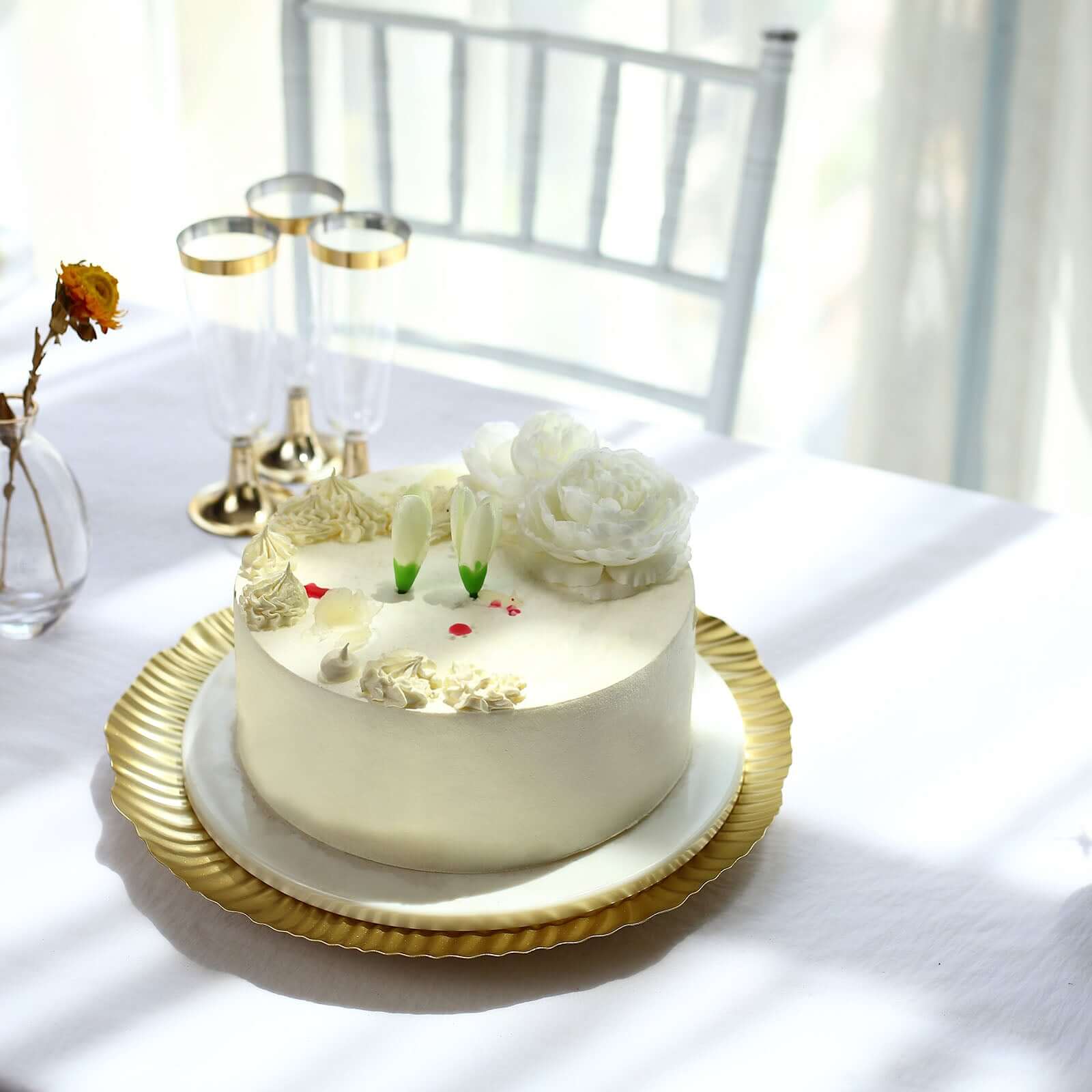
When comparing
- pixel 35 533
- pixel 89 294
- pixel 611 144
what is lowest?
pixel 35 533

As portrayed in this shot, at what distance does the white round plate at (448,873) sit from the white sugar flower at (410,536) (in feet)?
0.59

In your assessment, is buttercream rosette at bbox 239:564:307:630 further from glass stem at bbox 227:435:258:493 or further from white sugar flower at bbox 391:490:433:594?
glass stem at bbox 227:435:258:493

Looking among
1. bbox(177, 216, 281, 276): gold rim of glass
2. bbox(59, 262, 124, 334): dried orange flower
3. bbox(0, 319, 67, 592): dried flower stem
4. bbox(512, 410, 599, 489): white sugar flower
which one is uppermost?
bbox(59, 262, 124, 334): dried orange flower

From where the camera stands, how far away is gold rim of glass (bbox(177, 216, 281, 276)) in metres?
1.16

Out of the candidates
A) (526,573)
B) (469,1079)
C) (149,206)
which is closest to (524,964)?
(469,1079)

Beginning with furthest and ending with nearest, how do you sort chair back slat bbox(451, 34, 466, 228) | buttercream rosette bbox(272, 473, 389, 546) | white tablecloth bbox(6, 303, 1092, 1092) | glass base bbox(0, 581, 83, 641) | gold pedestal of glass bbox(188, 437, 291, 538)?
chair back slat bbox(451, 34, 466, 228) → gold pedestal of glass bbox(188, 437, 291, 538) → glass base bbox(0, 581, 83, 641) → buttercream rosette bbox(272, 473, 389, 546) → white tablecloth bbox(6, 303, 1092, 1092)

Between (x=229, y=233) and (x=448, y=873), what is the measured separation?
0.63 meters

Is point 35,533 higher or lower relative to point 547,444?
lower

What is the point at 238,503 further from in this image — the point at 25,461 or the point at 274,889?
the point at 274,889

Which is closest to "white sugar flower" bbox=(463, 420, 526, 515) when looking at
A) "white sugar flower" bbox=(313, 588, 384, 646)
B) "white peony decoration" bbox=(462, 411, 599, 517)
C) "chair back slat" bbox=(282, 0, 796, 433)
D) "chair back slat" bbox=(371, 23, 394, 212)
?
"white peony decoration" bbox=(462, 411, 599, 517)

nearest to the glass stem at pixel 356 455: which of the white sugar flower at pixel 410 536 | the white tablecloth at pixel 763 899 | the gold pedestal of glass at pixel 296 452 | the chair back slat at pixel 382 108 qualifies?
the gold pedestal of glass at pixel 296 452

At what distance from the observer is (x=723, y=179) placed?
7.86 feet

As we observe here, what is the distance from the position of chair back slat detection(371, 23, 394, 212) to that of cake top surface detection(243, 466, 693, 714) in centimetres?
104

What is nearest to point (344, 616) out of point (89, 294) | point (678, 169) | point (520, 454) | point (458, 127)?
point (520, 454)
